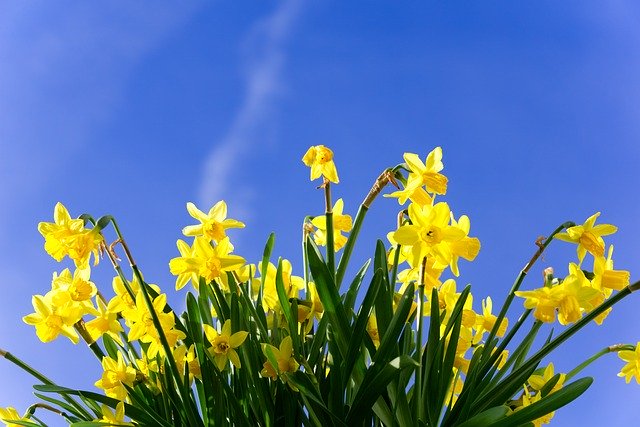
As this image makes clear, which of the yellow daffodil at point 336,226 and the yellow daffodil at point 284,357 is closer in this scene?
the yellow daffodil at point 284,357

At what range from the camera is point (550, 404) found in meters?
1.48

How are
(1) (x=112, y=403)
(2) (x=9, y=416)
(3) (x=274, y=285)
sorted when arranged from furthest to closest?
1. (3) (x=274, y=285)
2. (2) (x=9, y=416)
3. (1) (x=112, y=403)

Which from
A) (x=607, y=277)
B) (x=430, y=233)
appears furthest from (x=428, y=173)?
(x=607, y=277)

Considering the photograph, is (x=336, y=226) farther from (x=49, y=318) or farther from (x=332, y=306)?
(x=49, y=318)

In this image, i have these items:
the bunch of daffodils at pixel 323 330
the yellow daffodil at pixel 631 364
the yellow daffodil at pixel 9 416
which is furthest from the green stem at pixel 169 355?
the yellow daffodil at pixel 631 364

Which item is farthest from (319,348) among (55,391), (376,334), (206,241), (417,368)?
(55,391)

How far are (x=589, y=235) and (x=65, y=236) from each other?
1200 mm

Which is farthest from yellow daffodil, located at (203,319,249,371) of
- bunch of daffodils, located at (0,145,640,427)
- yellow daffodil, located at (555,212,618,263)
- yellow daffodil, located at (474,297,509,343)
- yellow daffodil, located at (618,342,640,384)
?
yellow daffodil, located at (618,342,640,384)

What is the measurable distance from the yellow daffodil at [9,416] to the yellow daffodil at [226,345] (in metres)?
0.51

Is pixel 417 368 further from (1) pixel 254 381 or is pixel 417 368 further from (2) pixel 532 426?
(1) pixel 254 381

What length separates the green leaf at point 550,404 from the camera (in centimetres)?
147

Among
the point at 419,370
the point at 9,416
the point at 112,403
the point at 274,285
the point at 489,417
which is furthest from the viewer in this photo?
the point at 274,285

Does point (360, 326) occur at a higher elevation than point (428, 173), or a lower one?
lower

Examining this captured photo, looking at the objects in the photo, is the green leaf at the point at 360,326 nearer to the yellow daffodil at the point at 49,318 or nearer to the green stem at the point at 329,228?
the green stem at the point at 329,228
